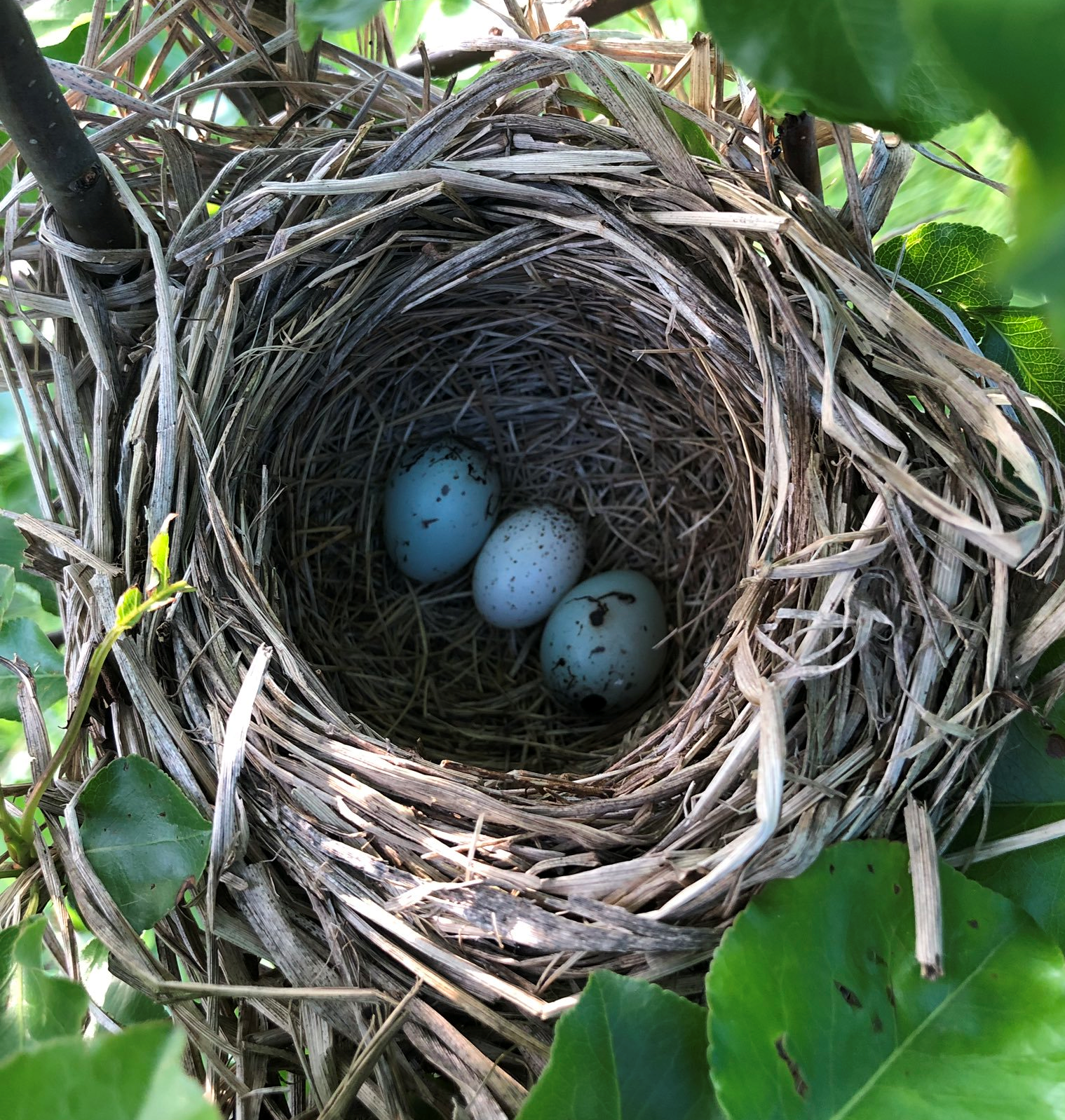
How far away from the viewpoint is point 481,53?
1.02 meters

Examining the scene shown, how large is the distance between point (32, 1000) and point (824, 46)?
0.65m

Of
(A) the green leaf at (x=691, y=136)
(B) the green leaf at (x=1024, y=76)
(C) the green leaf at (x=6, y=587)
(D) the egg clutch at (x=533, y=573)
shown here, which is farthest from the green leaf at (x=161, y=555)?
(D) the egg clutch at (x=533, y=573)

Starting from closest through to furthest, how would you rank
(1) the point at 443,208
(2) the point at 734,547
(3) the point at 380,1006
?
(3) the point at 380,1006 < (1) the point at 443,208 < (2) the point at 734,547

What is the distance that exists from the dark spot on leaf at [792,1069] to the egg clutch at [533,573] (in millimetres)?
638

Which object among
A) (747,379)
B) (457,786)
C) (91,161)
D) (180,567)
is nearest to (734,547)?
(747,379)

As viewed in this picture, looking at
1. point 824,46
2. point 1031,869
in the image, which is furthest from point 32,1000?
point 1031,869

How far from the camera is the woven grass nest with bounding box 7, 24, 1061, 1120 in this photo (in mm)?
711

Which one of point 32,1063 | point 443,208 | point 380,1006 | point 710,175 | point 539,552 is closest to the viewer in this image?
point 32,1063

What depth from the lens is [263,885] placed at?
765 mm

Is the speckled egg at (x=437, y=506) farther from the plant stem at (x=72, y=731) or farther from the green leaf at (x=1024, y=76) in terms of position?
the green leaf at (x=1024, y=76)

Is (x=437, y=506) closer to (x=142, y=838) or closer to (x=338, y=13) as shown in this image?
(x=142, y=838)

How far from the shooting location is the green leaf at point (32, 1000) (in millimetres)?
521

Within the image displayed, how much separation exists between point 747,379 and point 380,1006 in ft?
2.29

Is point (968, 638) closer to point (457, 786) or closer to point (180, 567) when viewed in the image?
point (457, 786)
